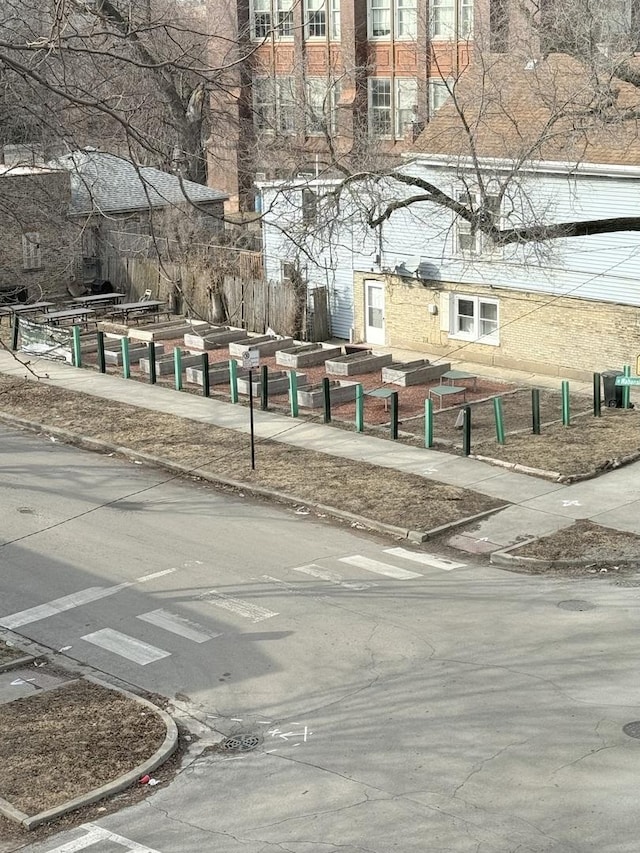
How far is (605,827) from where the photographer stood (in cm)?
1007

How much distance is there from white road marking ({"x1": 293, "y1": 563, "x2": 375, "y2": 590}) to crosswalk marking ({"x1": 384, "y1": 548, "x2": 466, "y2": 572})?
46.8 inches

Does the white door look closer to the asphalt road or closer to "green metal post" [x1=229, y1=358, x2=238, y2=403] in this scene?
"green metal post" [x1=229, y1=358, x2=238, y2=403]

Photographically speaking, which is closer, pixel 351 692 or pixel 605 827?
pixel 605 827

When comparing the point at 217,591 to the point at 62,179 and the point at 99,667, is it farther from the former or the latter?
the point at 62,179

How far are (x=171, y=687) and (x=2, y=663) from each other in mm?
2049

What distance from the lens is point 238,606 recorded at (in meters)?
15.8

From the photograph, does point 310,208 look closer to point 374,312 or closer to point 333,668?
point 374,312

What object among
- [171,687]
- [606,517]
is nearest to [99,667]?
[171,687]

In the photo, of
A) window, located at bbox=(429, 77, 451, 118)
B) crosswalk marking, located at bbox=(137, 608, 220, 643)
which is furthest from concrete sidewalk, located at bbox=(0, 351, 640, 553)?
window, located at bbox=(429, 77, 451, 118)

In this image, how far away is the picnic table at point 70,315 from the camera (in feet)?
112

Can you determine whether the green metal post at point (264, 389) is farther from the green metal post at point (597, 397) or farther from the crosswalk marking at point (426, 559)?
the crosswalk marking at point (426, 559)

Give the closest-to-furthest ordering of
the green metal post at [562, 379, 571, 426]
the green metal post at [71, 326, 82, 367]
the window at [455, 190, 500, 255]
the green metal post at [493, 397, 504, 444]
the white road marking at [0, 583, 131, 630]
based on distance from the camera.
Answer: the white road marking at [0, 583, 131, 630], the green metal post at [493, 397, 504, 444], the green metal post at [562, 379, 571, 426], the window at [455, 190, 500, 255], the green metal post at [71, 326, 82, 367]

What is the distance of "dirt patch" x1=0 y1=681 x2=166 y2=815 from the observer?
11.1m

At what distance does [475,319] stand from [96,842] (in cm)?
2118
